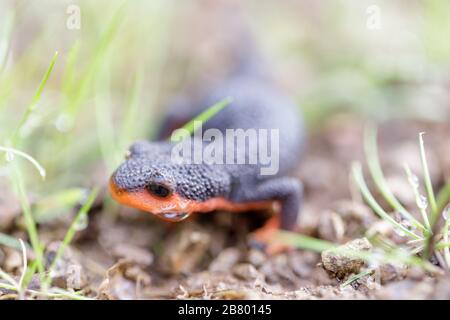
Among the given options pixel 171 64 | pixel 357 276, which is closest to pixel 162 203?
pixel 357 276

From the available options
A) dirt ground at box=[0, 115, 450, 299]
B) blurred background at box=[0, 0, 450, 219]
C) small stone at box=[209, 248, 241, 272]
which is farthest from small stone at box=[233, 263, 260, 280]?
blurred background at box=[0, 0, 450, 219]

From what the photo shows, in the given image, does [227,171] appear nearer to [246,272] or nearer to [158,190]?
[158,190]

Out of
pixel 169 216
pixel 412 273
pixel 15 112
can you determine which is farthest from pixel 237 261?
pixel 15 112

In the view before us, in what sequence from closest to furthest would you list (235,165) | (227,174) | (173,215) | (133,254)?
(173,215) < (133,254) < (227,174) < (235,165)

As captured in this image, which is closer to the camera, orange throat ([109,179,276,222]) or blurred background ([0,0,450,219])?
orange throat ([109,179,276,222])

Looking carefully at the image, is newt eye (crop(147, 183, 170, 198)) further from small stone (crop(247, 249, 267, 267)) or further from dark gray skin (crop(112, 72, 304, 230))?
small stone (crop(247, 249, 267, 267))

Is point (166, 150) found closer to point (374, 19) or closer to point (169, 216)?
point (169, 216)

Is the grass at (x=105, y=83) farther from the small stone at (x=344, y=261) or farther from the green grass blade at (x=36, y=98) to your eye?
the small stone at (x=344, y=261)

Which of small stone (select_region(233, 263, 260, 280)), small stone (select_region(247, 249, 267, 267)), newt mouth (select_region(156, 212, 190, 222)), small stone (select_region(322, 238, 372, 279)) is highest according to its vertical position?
newt mouth (select_region(156, 212, 190, 222))
